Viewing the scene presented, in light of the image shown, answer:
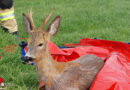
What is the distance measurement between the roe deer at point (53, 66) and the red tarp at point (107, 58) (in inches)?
7.0

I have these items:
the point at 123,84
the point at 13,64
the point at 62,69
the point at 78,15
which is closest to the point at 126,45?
the point at 123,84

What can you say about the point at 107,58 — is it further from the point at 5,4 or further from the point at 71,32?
the point at 5,4

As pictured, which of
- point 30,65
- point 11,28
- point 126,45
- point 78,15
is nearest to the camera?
point 30,65

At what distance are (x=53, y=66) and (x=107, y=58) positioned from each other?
4.78ft

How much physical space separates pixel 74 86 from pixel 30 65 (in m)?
0.97

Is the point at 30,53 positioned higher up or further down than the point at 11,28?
higher up

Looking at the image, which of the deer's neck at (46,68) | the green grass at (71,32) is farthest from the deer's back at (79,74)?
the green grass at (71,32)

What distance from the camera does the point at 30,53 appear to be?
9.32ft

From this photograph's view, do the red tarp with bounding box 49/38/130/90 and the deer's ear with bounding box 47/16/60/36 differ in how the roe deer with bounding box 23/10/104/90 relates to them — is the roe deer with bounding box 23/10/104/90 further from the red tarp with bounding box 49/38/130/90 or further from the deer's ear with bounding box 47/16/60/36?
the red tarp with bounding box 49/38/130/90

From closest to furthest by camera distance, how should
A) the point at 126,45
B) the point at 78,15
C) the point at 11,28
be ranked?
the point at 126,45 → the point at 11,28 → the point at 78,15

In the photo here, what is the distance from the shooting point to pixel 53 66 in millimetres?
3150

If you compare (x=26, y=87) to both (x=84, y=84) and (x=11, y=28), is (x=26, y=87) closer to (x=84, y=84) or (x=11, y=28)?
(x=84, y=84)

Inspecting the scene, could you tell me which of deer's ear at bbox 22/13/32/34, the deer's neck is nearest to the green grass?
the deer's neck

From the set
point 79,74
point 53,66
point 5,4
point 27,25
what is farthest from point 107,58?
point 5,4
